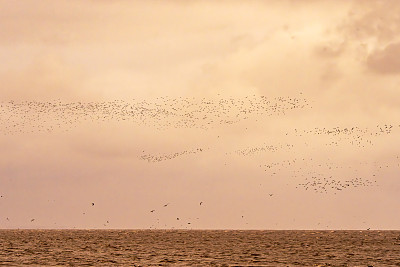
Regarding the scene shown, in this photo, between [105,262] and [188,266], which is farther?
[105,262]

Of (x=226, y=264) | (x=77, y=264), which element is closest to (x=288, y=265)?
(x=226, y=264)

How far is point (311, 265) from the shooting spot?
8662 cm

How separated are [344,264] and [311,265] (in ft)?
16.0

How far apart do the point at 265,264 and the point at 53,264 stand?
28244 millimetres

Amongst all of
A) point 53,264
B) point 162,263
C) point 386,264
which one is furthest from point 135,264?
point 386,264

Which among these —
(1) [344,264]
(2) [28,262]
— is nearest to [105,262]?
(2) [28,262]

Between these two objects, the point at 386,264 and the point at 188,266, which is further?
the point at 386,264

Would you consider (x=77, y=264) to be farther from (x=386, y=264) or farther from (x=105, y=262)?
(x=386, y=264)

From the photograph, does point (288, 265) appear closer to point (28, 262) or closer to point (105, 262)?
point (105, 262)

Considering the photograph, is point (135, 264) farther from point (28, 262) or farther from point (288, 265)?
point (288, 265)

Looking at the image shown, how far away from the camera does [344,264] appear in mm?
87875

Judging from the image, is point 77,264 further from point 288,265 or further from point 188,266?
point 288,265

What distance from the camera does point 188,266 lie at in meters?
82.7

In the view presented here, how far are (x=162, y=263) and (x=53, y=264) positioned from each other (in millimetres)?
14338
